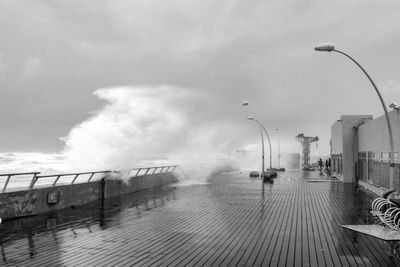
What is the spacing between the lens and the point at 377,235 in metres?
9.12

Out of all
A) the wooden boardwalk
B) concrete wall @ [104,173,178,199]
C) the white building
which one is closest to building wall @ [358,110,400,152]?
the white building

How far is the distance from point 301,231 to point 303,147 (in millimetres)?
59459

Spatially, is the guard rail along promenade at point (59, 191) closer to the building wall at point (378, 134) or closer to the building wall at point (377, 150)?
the building wall at point (377, 150)

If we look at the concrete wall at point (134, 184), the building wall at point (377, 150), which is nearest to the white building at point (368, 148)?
the building wall at point (377, 150)

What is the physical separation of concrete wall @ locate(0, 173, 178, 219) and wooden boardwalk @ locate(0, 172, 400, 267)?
62 cm

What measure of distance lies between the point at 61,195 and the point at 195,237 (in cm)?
755

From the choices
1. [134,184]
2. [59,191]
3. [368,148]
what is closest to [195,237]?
[59,191]

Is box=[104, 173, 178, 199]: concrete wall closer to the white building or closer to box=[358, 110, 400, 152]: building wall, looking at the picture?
the white building

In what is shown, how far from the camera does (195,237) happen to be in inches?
364

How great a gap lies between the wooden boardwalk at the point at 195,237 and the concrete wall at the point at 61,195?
2.04 feet

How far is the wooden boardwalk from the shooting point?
7121 mm

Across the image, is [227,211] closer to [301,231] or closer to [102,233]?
[301,231]

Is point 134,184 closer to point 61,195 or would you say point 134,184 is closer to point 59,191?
point 61,195

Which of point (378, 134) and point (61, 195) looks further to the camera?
point (378, 134)
